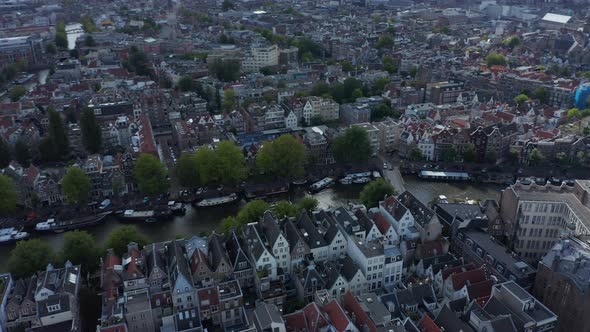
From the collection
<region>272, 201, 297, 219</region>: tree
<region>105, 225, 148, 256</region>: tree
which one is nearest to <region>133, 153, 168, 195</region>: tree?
<region>105, 225, 148, 256</region>: tree

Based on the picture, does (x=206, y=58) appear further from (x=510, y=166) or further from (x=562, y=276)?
(x=562, y=276)

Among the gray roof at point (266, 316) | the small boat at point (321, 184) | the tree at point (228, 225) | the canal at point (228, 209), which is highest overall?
the gray roof at point (266, 316)

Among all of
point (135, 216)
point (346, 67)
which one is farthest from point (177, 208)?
point (346, 67)

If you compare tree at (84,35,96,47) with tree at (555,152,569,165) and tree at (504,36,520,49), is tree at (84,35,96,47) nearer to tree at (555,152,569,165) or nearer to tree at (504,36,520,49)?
tree at (504,36,520,49)

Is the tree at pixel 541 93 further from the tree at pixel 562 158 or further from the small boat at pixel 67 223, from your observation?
the small boat at pixel 67 223

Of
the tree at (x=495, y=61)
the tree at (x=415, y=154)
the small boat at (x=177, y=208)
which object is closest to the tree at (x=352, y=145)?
the tree at (x=415, y=154)

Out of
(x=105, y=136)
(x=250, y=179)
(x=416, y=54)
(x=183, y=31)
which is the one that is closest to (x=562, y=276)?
(x=250, y=179)

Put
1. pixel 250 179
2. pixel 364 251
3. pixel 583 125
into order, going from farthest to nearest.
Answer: pixel 583 125, pixel 250 179, pixel 364 251
